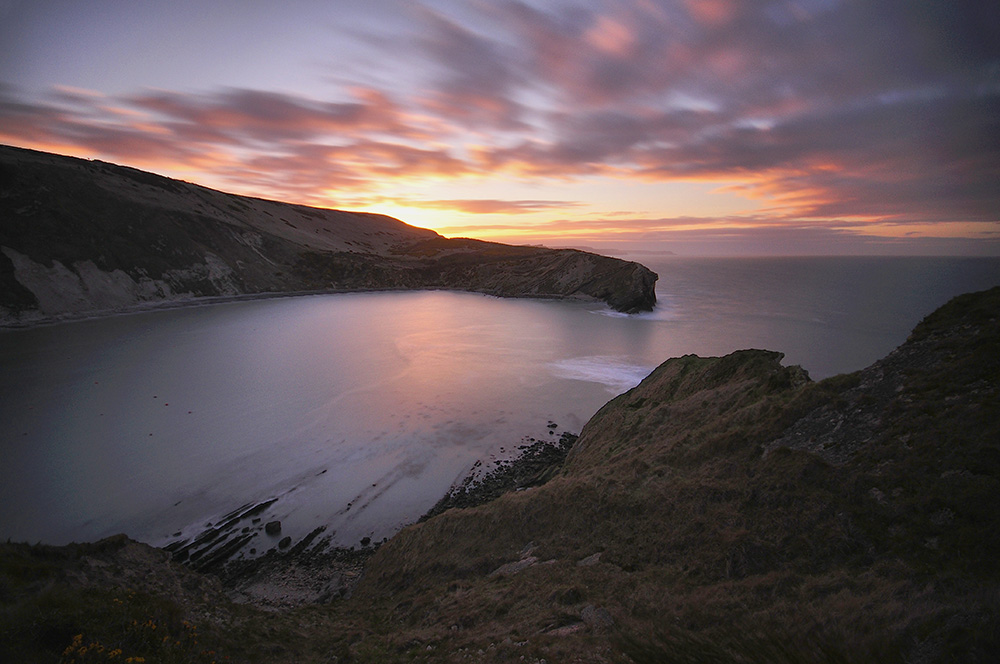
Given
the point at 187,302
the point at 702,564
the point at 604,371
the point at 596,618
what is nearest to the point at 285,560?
the point at 596,618

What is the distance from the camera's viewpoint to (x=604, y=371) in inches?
1463

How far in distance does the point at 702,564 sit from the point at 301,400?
27670mm

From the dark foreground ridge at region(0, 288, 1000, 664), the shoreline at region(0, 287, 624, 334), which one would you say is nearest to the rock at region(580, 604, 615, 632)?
the dark foreground ridge at region(0, 288, 1000, 664)

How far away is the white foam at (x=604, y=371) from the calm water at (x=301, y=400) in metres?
0.35

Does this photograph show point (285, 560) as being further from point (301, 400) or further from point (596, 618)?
point (301, 400)

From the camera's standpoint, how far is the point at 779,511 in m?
7.86

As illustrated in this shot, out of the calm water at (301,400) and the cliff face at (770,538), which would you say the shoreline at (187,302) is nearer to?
the calm water at (301,400)

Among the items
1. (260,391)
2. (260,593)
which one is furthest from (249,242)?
(260,593)

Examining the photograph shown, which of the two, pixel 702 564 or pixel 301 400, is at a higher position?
pixel 702 564

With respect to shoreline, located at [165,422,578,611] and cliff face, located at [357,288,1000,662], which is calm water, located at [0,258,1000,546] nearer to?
shoreline, located at [165,422,578,611]

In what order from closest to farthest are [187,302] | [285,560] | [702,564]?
[702,564], [285,560], [187,302]

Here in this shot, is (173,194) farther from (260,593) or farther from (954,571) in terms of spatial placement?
(954,571)

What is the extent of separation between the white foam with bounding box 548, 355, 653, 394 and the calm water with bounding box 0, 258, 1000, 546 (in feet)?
1.15

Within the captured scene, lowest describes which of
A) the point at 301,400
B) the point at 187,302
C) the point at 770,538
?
the point at 301,400
